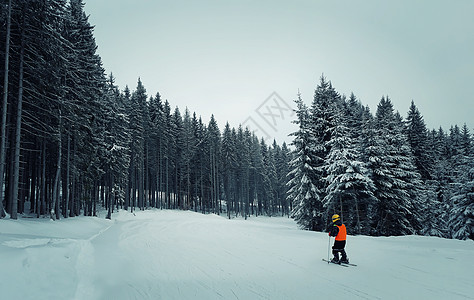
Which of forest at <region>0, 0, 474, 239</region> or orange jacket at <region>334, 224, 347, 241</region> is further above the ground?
forest at <region>0, 0, 474, 239</region>

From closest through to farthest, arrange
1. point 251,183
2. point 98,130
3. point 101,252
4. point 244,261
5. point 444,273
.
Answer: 1. point 444,273
2. point 244,261
3. point 101,252
4. point 98,130
5. point 251,183

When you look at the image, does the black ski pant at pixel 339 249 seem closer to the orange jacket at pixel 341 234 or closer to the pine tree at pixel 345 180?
the orange jacket at pixel 341 234

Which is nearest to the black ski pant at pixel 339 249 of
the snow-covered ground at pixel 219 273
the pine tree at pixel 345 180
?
the snow-covered ground at pixel 219 273

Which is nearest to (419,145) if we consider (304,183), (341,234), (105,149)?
(304,183)

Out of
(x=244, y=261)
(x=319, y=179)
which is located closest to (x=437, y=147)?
(x=319, y=179)

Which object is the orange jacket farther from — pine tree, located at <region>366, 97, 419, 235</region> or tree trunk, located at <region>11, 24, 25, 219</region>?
tree trunk, located at <region>11, 24, 25, 219</region>

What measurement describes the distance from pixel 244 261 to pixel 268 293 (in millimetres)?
3587

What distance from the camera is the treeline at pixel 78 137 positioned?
51.6 ft

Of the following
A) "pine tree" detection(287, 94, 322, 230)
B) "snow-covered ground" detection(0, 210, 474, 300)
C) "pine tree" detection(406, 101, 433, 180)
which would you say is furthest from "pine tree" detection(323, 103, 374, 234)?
"pine tree" detection(406, 101, 433, 180)

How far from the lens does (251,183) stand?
6719 centimetres

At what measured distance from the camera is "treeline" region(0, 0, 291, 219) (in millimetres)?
15742

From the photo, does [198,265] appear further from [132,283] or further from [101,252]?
[101,252]

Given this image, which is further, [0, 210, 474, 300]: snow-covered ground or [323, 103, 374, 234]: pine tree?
[323, 103, 374, 234]: pine tree

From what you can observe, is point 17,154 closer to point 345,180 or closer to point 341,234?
point 341,234
